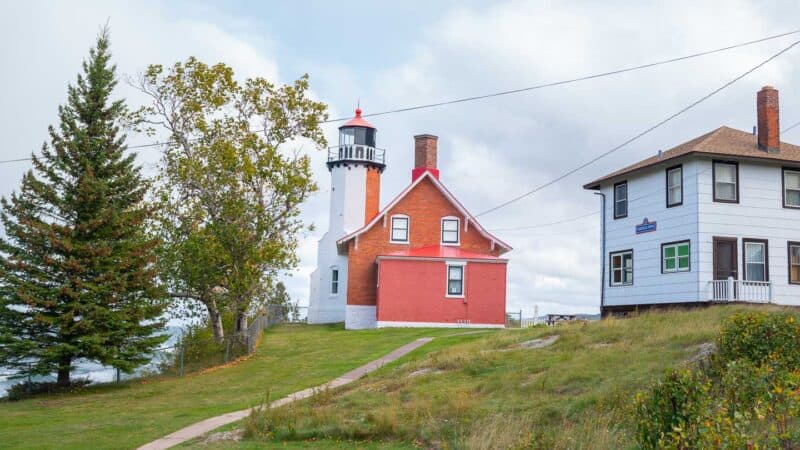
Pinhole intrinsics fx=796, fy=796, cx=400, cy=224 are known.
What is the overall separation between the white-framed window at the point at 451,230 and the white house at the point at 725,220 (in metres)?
16.2

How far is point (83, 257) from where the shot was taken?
27438 mm

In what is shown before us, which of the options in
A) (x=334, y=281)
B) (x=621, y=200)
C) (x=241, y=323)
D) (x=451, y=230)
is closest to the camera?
(x=621, y=200)

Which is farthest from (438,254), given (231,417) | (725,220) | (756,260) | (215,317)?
(231,417)

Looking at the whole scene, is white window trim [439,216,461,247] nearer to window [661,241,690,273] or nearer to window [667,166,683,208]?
window [661,241,690,273]

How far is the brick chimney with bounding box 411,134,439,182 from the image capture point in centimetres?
4741

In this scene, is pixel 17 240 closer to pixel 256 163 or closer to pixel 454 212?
pixel 256 163

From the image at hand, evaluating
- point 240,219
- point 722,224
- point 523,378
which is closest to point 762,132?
point 722,224

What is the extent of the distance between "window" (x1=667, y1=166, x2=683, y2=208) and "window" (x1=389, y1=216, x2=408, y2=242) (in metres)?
18.8

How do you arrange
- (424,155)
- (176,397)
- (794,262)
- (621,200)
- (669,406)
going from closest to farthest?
(669,406) < (176,397) < (794,262) < (621,200) < (424,155)

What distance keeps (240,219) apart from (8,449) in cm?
1811

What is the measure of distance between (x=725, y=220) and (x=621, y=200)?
528 cm

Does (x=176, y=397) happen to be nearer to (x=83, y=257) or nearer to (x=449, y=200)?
(x=83, y=257)

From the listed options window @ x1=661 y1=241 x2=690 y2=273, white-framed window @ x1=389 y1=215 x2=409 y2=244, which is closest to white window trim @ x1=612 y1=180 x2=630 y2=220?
window @ x1=661 y1=241 x2=690 y2=273

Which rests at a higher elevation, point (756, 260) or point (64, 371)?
point (756, 260)
